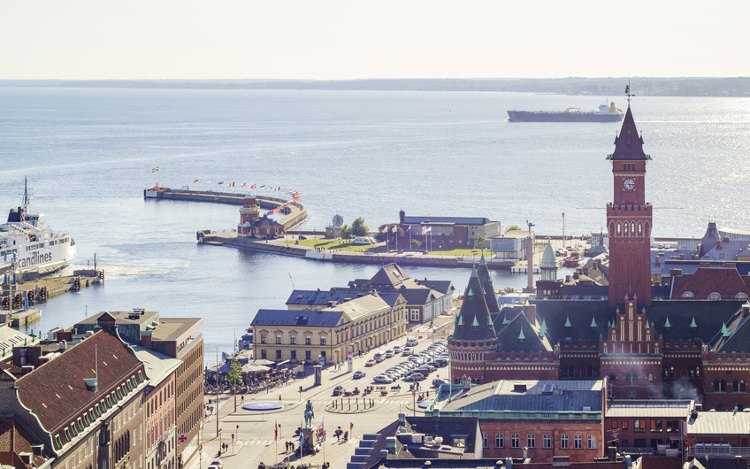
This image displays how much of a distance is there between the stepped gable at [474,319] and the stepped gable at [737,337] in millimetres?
11989

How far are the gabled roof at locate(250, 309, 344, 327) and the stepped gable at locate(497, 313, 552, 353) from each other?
23793 millimetres

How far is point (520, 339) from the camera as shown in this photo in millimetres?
98312

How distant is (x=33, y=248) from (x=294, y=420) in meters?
84.2

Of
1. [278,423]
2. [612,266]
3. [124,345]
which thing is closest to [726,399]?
[612,266]

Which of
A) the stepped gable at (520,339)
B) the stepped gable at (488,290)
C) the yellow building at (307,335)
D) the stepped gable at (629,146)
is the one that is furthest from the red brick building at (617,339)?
the yellow building at (307,335)

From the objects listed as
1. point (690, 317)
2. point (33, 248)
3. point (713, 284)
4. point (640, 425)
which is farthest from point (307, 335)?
point (33, 248)

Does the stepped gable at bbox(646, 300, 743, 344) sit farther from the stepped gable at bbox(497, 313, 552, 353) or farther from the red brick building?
the stepped gable at bbox(497, 313, 552, 353)

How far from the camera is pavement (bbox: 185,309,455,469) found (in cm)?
9081

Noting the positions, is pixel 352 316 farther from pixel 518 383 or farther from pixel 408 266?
pixel 408 266

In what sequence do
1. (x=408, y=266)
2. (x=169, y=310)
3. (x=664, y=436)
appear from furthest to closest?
(x=408, y=266) < (x=169, y=310) < (x=664, y=436)

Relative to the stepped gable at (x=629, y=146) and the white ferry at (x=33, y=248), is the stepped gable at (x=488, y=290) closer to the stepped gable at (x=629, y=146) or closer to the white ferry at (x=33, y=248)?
the stepped gable at (x=629, y=146)

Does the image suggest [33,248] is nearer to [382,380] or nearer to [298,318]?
[298,318]

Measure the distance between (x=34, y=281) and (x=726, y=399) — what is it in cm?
9185

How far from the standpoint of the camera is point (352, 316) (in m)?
124
